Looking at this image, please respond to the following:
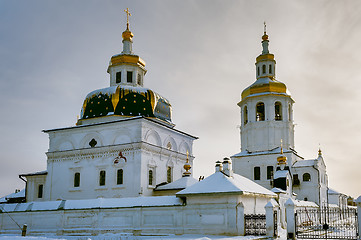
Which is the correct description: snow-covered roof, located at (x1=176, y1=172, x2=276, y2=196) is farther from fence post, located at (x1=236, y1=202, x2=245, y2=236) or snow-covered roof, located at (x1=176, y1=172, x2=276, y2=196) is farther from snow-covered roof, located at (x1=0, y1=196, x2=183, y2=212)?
snow-covered roof, located at (x1=0, y1=196, x2=183, y2=212)

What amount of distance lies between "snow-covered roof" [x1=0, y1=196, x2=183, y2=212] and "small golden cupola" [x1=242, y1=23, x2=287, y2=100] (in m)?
18.2

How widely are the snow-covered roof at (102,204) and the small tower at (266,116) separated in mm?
16608

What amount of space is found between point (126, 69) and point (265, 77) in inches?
457

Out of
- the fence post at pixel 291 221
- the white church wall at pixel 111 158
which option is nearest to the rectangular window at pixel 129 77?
the white church wall at pixel 111 158

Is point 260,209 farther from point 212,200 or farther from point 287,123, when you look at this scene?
point 287,123

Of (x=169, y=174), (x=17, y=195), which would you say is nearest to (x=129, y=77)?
(x=169, y=174)

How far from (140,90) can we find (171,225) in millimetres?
12530

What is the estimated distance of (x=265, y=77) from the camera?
34781mm

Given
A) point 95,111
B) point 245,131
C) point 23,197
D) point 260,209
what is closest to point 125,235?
point 260,209

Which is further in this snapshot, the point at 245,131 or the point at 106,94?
the point at 245,131

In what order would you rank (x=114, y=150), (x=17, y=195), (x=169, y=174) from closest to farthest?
1. (x=114, y=150)
2. (x=169, y=174)
3. (x=17, y=195)

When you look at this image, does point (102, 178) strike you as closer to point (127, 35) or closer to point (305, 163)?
point (127, 35)

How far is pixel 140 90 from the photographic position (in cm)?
2764

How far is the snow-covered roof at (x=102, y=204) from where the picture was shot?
17.5 meters
